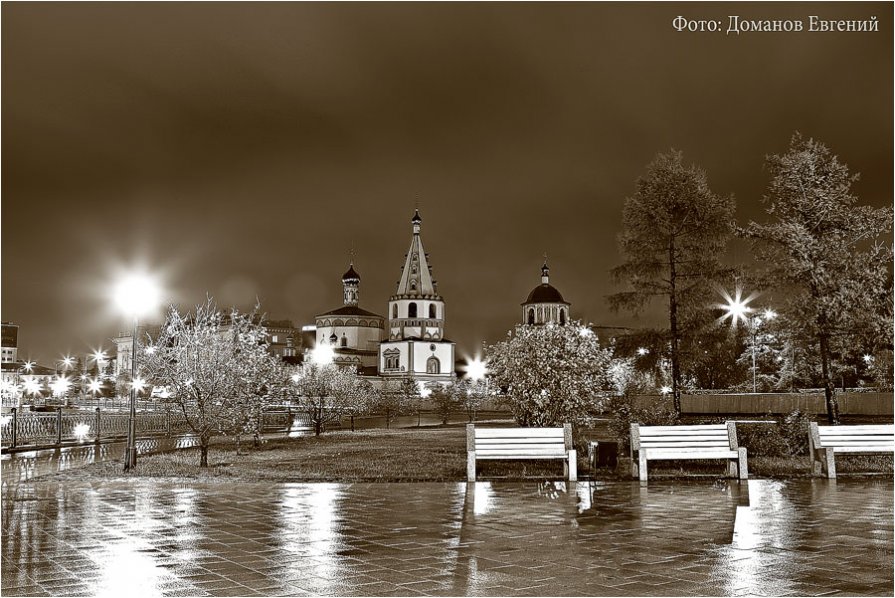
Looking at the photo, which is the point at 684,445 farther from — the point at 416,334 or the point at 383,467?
the point at 416,334

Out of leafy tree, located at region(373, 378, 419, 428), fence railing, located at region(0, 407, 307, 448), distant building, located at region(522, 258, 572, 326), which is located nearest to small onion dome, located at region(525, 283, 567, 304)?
distant building, located at region(522, 258, 572, 326)

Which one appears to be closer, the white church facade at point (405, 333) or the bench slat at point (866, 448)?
the bench slat at point (866, 448)

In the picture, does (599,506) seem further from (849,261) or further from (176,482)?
(849,261)

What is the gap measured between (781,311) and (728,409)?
88.9 ft

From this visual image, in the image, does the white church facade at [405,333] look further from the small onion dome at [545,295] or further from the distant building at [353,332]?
the small onion dome at [545,295]

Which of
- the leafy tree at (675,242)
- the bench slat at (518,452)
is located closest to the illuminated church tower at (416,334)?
the leafy tree at (675,242)

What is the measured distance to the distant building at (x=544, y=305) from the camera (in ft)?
431

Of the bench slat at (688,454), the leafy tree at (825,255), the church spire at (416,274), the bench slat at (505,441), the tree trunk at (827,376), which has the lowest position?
the bench slat at (688,454)

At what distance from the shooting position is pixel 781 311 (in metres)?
21.5

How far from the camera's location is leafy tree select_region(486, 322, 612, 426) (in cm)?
1828

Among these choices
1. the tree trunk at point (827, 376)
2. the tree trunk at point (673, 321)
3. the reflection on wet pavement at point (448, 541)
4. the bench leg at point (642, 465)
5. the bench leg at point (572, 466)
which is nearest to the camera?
the reflection on wet pavement at point (448, 541)

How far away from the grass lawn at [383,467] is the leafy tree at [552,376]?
1.31 m

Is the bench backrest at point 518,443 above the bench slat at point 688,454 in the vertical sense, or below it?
above

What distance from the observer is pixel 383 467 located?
53.4ft
